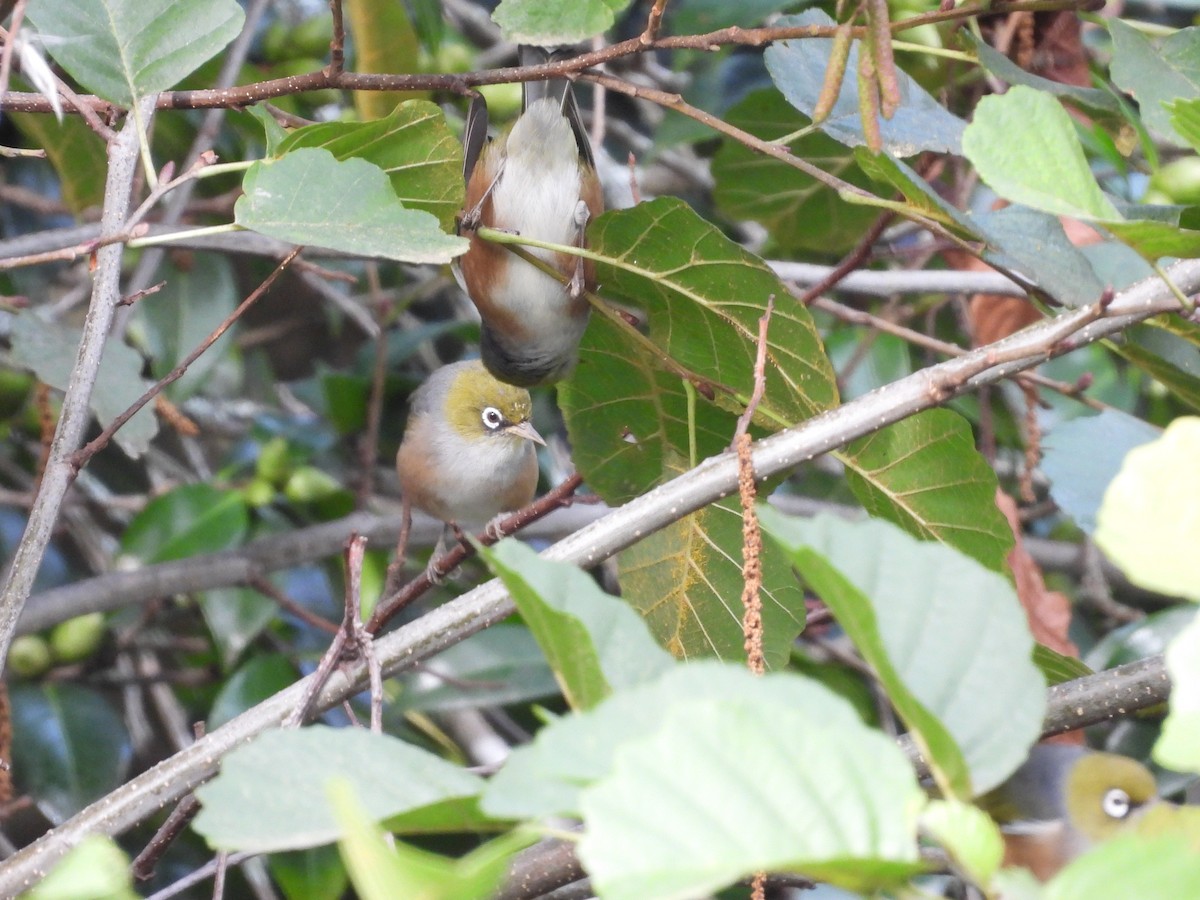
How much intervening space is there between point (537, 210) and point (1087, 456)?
1396 mm

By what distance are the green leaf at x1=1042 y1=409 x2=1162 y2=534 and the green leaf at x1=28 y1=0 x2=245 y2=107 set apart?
144 centimetres

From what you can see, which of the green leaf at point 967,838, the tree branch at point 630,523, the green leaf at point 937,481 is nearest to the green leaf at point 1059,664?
the green leaf at point 937,481

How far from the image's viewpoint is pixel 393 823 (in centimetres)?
86

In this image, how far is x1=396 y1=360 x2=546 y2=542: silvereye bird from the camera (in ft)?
12.2

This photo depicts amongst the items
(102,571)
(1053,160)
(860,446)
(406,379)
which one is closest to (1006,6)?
(860,446)

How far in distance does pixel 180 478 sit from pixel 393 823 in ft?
11.5

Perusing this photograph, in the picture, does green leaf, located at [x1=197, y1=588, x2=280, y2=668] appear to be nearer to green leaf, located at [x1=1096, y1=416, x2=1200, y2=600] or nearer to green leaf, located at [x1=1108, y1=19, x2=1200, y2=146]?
green leaf, located at [x1=1108, y1=19, x2=1200, y2=146]

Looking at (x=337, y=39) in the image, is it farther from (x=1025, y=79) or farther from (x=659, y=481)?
(x=1025, y=79)

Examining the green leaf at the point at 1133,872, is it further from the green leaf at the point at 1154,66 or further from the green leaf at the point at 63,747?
the green leaf at the point at 63,747

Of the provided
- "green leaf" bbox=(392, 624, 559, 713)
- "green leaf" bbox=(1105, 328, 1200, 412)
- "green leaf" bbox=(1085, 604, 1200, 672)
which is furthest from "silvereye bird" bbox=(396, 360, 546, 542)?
"green leaf" bbox=(1105, 328, 1200, 412)

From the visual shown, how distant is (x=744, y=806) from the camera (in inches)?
25.4

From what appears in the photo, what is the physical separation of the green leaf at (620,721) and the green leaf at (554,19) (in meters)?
1.05

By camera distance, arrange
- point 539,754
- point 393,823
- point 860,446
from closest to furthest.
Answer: point 539,754, point 393,823, point 860,446

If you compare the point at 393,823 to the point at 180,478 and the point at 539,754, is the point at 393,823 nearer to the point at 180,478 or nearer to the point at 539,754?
the point at 539,754
